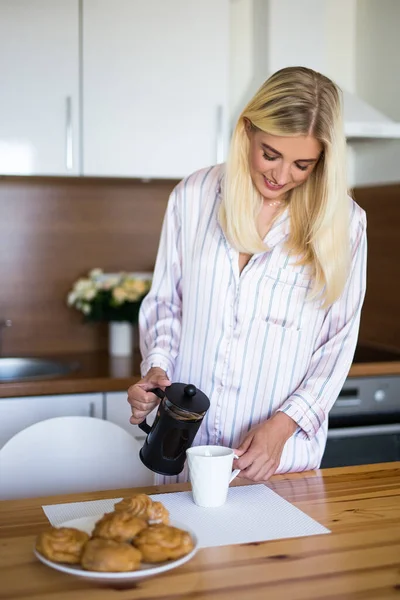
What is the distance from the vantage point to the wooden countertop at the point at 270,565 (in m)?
1.02

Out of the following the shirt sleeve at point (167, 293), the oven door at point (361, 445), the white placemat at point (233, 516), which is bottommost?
the oven door at point (361, 445)

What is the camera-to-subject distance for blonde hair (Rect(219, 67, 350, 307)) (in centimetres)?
153

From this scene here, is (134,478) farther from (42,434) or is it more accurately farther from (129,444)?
(42,434)

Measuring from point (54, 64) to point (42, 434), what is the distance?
134 centimetres

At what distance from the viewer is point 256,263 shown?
169 cm

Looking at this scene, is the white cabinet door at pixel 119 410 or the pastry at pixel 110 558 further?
the white cabinet door at pixel 119 410

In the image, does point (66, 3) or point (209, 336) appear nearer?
point (209, 336)

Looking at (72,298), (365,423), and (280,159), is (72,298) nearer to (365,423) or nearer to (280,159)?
(365,423)

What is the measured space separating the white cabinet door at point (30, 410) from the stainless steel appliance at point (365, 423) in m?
0.83

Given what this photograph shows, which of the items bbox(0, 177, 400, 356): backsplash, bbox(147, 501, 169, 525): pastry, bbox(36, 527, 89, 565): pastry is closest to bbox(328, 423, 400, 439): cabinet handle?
bbox(0, 177, 400, 356): backsplash

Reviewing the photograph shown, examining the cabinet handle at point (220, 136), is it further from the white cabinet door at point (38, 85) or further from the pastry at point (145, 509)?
the pastry at point (145, 509)

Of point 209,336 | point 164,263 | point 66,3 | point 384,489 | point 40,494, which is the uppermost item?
point 66,3

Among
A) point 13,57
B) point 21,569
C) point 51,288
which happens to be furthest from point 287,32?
point 21,569

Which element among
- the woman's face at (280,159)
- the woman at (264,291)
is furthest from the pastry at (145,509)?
the woman's face at (280,159)
